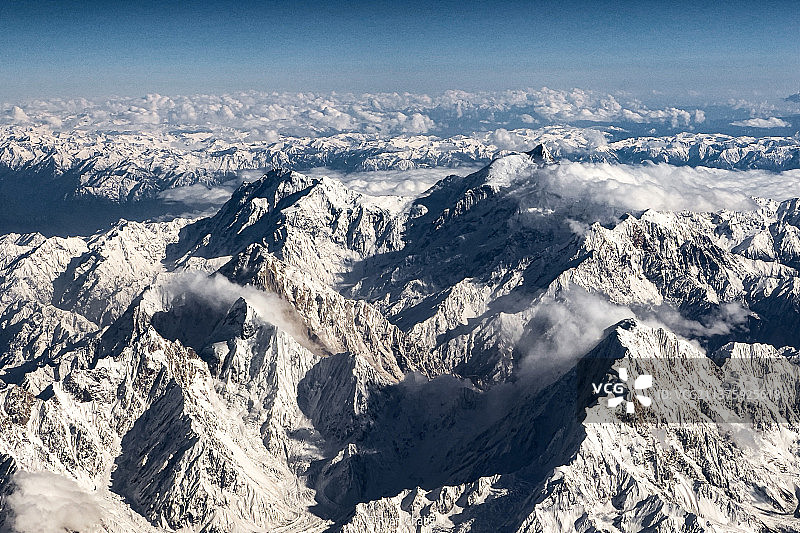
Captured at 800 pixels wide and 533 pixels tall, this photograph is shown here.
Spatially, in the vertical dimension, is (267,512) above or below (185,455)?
below

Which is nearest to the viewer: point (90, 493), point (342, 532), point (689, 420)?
point (342, 532)

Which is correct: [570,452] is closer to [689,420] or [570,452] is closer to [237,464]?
[689,420]

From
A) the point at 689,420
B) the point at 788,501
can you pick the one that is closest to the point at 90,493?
the point at 689,420

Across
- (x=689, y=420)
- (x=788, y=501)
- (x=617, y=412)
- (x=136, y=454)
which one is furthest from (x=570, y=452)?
(x=136, y=454)

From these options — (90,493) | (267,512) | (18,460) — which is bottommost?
(267,512)

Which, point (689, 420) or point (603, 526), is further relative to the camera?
point (689, 420)

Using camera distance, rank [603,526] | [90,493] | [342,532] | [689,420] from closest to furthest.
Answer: [603,526] < [342,532] < [90,493] < [689,420]

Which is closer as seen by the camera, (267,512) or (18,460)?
(18,460)

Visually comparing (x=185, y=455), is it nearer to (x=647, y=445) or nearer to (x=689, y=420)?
(x=647, y=445)

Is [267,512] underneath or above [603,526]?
underneath
